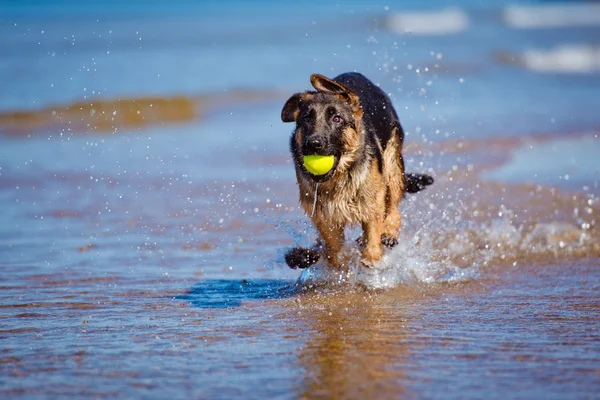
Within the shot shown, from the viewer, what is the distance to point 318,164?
635 centimetres

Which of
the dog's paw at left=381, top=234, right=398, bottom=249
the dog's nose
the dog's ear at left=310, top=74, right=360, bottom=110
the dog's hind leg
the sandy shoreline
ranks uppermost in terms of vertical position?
the sandy shoreline

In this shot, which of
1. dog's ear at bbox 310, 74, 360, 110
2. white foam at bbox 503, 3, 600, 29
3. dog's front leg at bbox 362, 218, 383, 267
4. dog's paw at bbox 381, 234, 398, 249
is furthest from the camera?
white foam at bbox 503, 3, 600, 29

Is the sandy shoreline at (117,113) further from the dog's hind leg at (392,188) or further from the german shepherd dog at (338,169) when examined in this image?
the german shepherd dog at (338,169)

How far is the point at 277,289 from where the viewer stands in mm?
6770

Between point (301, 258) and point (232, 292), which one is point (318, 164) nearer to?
point (301, 258)

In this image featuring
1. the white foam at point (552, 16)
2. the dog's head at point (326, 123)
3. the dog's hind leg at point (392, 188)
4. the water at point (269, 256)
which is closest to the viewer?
the water at point (269, 256)

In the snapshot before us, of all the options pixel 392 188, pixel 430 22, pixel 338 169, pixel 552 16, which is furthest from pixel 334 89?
pixel 552 16

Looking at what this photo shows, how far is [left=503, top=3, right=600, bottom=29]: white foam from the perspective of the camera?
4325 centimetres

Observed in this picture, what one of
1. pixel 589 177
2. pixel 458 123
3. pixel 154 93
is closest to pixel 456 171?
pixel 589 177

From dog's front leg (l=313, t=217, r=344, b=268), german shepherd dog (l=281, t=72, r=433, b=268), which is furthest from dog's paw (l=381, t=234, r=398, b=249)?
dog's front leg (l=313, t=217, r=344, b=268)

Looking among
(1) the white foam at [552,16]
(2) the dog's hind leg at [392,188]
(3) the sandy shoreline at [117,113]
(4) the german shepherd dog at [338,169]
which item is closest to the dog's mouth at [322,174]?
(4) the german shepherd dog at [338,169]

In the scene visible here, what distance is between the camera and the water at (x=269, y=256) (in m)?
4.60

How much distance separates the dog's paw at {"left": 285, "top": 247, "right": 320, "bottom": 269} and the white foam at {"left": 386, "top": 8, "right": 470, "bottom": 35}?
32966 mm

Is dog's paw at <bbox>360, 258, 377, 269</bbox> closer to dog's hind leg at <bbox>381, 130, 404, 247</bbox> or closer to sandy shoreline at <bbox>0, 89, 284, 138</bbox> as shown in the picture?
dog's hind leg at <bbox>381, 130, 404, 247</bbox>
